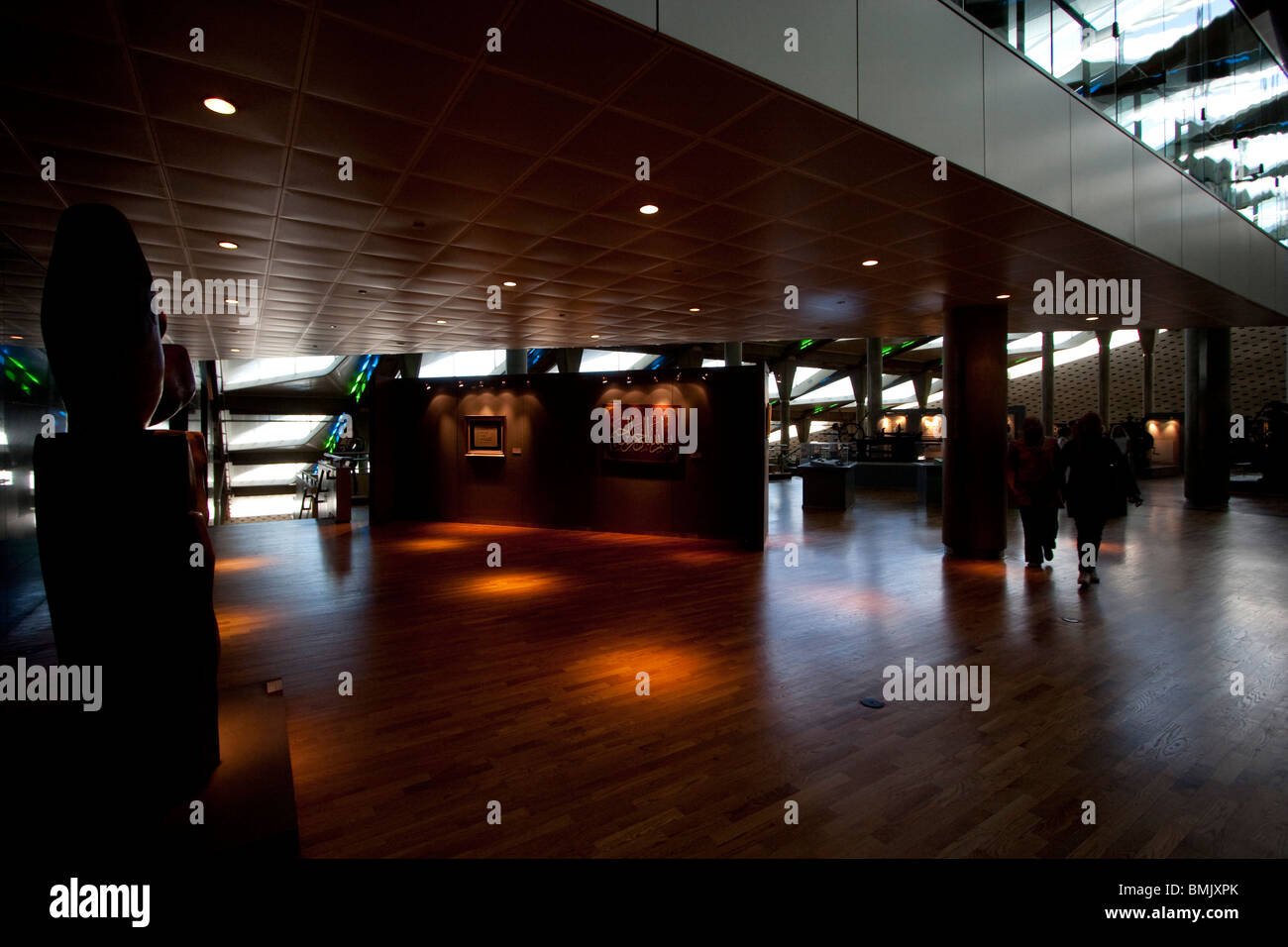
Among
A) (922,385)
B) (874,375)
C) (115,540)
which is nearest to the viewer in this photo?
(115,540)

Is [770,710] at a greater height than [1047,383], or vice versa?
[1047,383]

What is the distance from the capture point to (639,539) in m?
10.7

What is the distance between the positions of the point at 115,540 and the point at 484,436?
9.99m

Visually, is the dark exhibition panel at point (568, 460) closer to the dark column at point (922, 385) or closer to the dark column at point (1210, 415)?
the dark column at point (1210, 415)

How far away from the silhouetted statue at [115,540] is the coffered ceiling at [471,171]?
1295 millimetres

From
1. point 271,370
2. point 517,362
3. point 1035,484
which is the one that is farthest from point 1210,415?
point 271,370

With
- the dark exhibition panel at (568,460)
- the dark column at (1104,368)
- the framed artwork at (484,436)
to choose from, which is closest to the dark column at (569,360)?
the dark exhibition panel at (568,460)

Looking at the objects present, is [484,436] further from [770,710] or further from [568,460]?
[770,710]

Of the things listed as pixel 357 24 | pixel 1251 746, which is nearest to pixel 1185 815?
pixel 1251 746

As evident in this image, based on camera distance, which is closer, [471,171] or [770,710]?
[770,710]

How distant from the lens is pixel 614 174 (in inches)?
184
